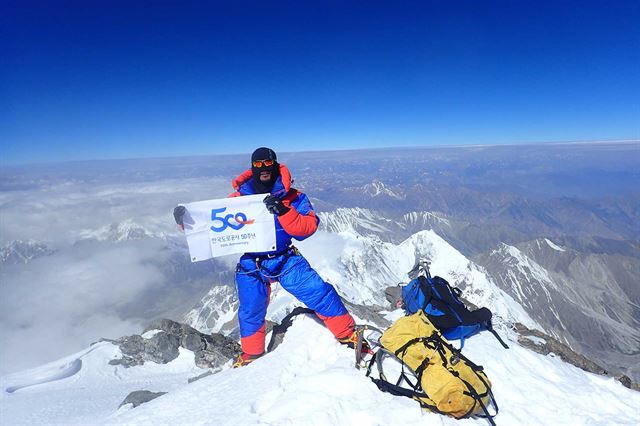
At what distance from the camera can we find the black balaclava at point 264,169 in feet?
25.1

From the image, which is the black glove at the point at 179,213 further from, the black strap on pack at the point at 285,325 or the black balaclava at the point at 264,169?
the black strap on pack at the point at 285,325

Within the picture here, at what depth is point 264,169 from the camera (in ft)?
25.4

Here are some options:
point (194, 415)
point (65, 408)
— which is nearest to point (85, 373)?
point (65, 408)

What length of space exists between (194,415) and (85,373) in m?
9.87

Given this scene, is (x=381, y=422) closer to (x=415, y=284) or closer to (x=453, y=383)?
(x=453, y=383)

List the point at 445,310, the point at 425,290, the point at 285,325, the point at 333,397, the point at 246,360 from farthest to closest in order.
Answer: the point at 285,325 < the point at 425,290 < the point at 246,360 < the point at 445,310 < the point at 333,397

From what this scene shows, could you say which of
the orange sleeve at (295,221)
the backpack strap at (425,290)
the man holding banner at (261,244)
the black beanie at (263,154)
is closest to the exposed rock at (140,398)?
the man holding banner at (261,244)

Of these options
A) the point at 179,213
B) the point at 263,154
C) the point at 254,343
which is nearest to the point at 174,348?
the point at 254,343

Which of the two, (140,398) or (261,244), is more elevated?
(261,244)

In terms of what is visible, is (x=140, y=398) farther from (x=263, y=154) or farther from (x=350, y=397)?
(x=263, y=154)

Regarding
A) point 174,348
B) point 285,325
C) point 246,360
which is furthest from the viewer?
point 174,348

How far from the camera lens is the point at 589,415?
215 inches

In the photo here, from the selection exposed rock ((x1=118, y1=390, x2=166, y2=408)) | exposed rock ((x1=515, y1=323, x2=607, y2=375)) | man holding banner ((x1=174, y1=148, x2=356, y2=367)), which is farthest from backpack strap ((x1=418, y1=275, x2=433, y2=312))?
exposed rock ((x1=118, y1=390, x2=166, y2=408))

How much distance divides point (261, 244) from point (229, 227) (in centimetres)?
103
